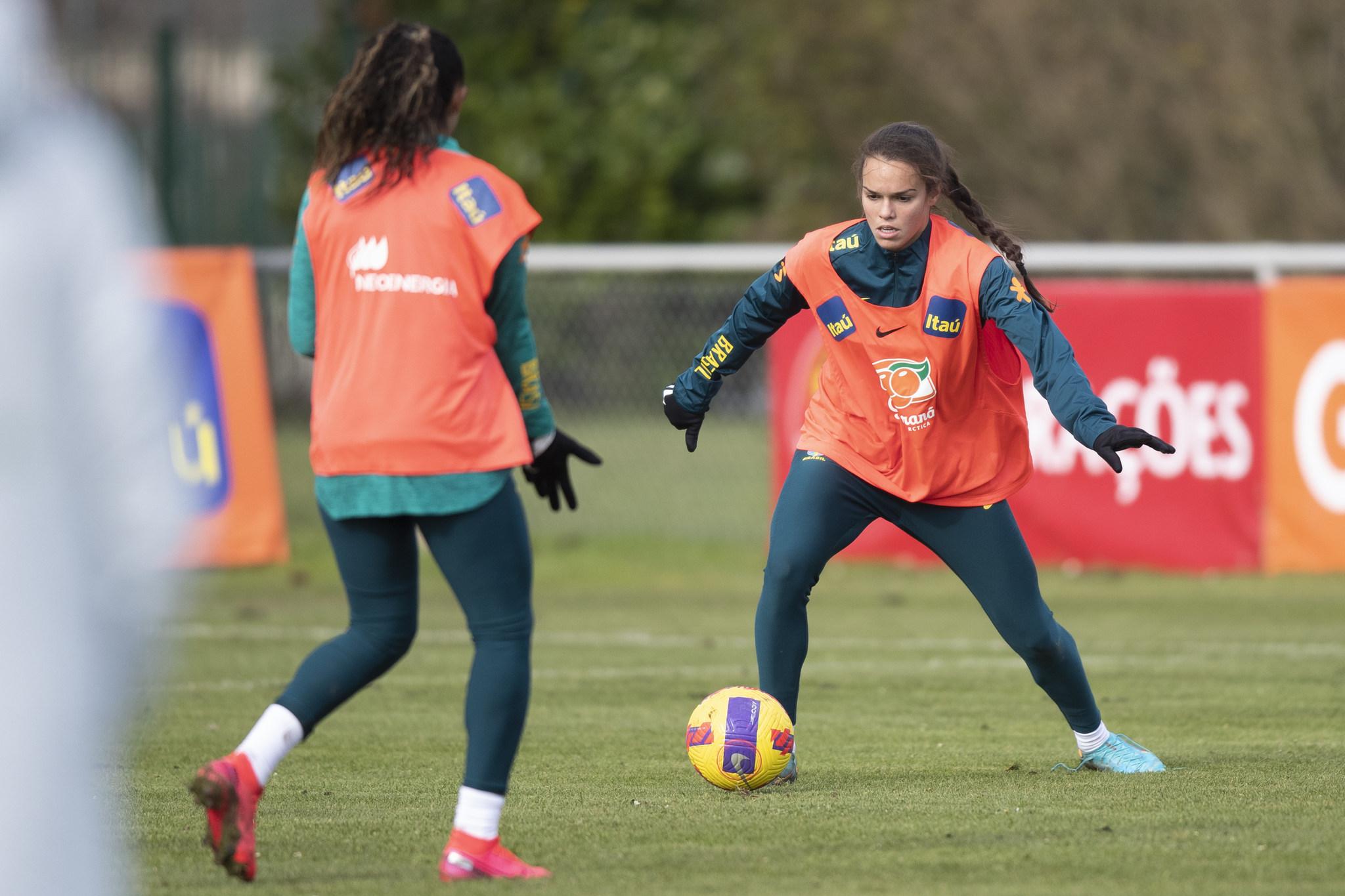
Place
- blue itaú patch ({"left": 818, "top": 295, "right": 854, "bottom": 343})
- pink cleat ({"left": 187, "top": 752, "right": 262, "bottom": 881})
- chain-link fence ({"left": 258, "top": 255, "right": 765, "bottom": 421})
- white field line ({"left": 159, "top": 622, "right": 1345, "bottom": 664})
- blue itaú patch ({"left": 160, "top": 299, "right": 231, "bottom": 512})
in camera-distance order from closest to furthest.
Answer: pink cleat ({"left": 187, "top": 752, "right": 262, "bottom": 881}) → blue itaú patch ({"left": 818, "top": 295, "right": 854, "bottom": 343}) → white field line ({"left": 159, "top": 622, "right": 1345, "bottom": 664}) → blue itaú patch ({"left": 160, "top": 299, "right": 231, "bottom": 512}) → chain-link fence ({"left": 258, "top": 255, "right": 765, "bottom": 421})

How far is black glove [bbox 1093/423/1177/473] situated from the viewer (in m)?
5.41

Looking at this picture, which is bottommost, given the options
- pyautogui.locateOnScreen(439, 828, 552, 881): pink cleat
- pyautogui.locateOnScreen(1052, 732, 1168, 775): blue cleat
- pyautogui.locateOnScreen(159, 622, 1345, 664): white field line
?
pyautogui.locateOnScreen(159, 622, 1345, 664): white field line

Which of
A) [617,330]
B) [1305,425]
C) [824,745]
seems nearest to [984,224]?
[824,745]

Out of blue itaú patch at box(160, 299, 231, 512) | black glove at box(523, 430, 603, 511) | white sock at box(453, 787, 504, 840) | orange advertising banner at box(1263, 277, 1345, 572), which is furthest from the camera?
blue itaú patch at box(160, 299, 231, 512)

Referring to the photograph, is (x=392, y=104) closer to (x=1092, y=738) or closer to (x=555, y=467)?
(x=555, y=467)

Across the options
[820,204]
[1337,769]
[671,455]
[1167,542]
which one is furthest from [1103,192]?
[1337,769]

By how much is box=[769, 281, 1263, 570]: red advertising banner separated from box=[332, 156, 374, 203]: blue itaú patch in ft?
27.1

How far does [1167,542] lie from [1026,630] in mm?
6824

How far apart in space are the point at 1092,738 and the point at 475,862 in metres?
2.49

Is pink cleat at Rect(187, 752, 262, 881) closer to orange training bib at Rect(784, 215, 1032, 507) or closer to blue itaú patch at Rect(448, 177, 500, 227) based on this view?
blue itaú patch at Rect(448, 177, 500, 227)

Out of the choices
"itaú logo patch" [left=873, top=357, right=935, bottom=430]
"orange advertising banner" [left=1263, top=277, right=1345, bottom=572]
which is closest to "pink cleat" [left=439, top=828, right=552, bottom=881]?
"itaú logo patch" [left=873, top=357, right=935, bottom=430]

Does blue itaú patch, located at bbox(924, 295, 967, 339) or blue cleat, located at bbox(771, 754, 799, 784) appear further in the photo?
blue cleat, located at bbox(771, 754, 799, 784)

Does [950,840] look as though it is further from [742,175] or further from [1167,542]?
[742,175]

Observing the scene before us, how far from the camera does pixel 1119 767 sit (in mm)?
6363
